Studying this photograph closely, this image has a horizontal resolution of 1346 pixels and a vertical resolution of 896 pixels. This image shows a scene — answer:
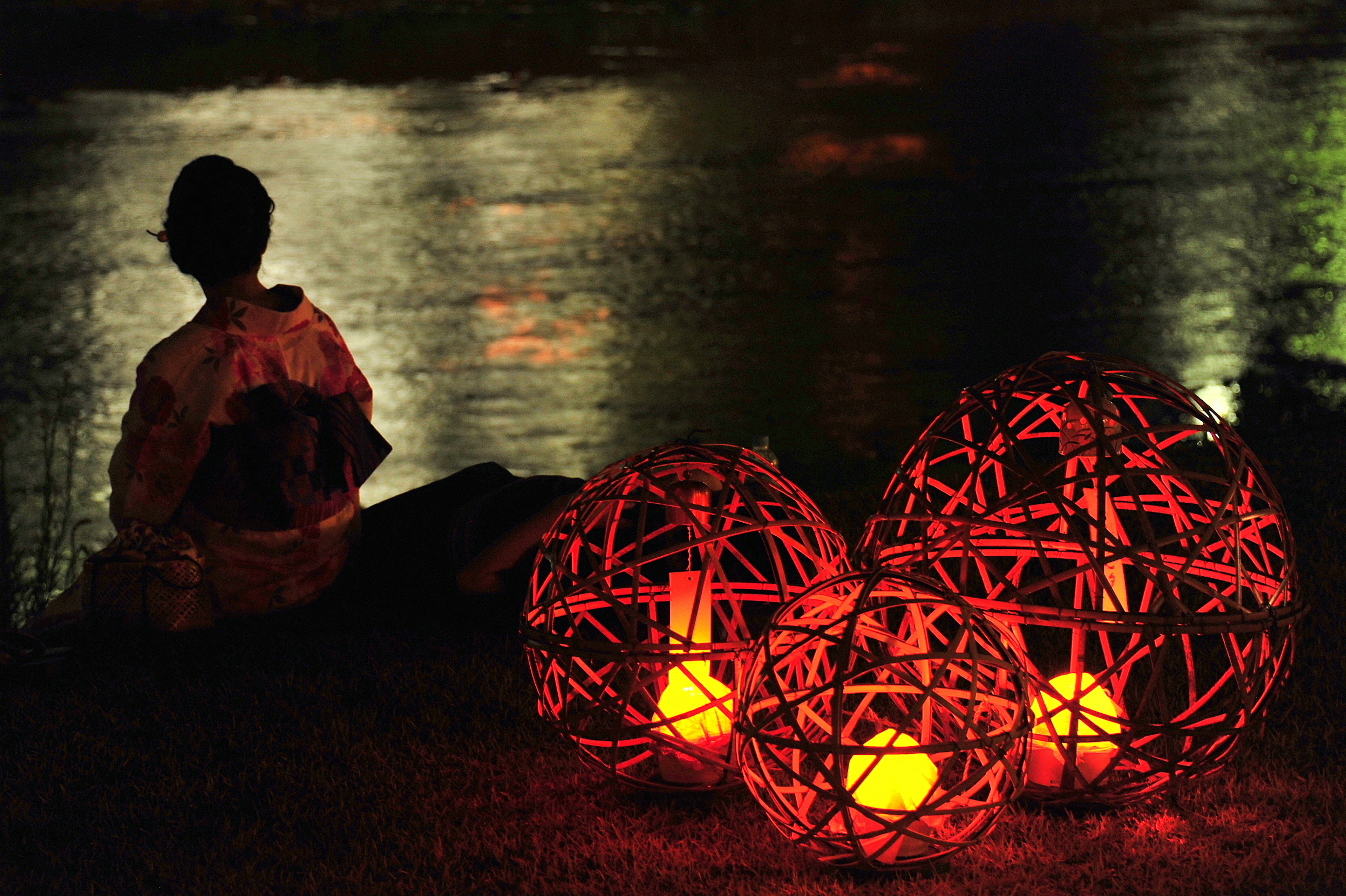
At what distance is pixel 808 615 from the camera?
7.82 ft

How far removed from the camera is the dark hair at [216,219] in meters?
3.23

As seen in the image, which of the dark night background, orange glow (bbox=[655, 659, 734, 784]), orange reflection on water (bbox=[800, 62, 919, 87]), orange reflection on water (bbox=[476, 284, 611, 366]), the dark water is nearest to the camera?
orange glow (bbox=[655, 659, 734, 784])

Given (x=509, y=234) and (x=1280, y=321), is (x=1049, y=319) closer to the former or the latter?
(x=1280, y=321)

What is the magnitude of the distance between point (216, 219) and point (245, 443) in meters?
0.48

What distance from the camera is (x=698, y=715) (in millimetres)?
2619

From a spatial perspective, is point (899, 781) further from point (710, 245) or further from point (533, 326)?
point (710, 245)

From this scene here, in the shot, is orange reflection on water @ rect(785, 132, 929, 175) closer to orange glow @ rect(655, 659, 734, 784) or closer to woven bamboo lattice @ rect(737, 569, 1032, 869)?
orange glow @ rect(655, 659, 734, 784)

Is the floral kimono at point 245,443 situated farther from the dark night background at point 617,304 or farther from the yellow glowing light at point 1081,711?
the yellow glowing light at point 1081,711

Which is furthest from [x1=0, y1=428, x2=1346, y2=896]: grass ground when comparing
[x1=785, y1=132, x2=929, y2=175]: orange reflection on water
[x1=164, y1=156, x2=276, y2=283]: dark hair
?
[x1=785, y1=132, x2=929, y2=175]: orange reflection on water

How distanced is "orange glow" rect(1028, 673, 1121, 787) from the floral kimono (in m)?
1.63

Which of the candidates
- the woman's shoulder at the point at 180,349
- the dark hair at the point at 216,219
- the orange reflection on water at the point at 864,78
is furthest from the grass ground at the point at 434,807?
the orange reflection on water at the point at 864,78

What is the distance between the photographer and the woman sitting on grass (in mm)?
3262

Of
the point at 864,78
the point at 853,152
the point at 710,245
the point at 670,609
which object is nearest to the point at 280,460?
the point at 670,609

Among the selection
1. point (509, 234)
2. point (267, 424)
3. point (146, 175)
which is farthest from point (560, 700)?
point (146, 175)
